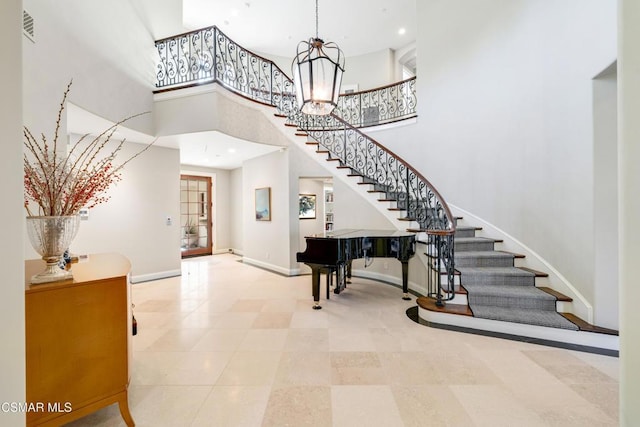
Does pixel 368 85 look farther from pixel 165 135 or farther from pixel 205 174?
pixel 165 135

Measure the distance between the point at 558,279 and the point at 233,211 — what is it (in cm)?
811

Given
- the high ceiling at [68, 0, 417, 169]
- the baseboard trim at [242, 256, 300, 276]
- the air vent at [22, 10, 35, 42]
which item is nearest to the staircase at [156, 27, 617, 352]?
the high ceiling at [68, 0, 417, 169]

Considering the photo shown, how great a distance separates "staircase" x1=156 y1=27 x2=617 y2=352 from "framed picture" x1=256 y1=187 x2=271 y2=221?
5.05 feet

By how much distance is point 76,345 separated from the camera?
154cm

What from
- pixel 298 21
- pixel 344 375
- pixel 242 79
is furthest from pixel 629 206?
pixel 298 21

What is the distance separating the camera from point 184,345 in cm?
285

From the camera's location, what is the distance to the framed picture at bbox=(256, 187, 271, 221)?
20.7 ft

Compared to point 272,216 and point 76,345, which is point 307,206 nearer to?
point 272,216

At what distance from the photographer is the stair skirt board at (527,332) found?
2705 millimetres

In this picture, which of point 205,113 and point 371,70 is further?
point 371,70

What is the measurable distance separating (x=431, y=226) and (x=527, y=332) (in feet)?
6.12

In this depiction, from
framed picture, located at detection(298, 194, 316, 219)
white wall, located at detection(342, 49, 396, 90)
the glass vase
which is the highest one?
white wall, located at detection(342, 49, 396, 90)

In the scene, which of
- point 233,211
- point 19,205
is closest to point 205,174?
point 233,211

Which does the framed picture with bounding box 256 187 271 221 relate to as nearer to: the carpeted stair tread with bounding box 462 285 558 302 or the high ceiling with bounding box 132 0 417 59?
the high ceiling with bounding box 132 0 417 59
